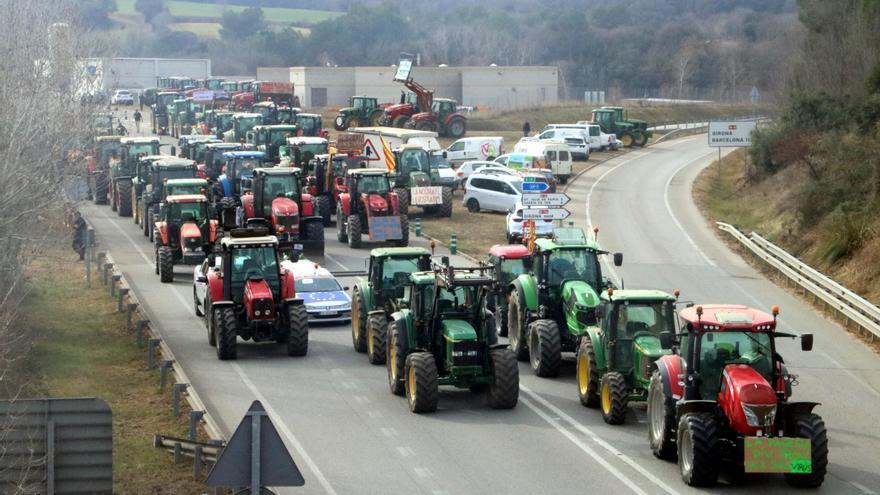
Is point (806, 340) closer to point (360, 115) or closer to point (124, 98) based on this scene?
point (360, 115)

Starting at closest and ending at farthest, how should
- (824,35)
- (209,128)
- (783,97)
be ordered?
(824,35) → (783,97) → (209,128)

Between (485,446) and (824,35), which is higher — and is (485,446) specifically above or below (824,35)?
below

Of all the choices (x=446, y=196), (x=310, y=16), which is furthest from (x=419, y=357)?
(x=310, y=16)

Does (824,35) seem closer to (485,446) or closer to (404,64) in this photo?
(404,64)

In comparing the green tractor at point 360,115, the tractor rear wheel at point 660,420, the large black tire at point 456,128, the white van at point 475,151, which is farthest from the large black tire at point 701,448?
the green tractor at point 360,115

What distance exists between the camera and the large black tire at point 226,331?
2639cm

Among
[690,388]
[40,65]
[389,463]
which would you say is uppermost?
[40,65]

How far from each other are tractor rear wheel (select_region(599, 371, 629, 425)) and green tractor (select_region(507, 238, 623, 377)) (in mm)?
3146

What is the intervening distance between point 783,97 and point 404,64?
69.6 ft

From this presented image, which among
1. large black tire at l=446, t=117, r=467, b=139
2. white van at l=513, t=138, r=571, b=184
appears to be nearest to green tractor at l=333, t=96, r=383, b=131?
large black tire at l=446, t=117, r=467, b=139

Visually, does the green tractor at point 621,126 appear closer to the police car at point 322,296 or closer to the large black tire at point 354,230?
the large black tire at point 354,230

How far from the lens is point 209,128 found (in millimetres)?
71500

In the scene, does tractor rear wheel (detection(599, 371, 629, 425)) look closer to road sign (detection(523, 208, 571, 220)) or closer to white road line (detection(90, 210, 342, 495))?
white road line (detection(90, 210, 342, 495))

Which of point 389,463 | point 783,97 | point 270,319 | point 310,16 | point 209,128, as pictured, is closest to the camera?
point 389,463
